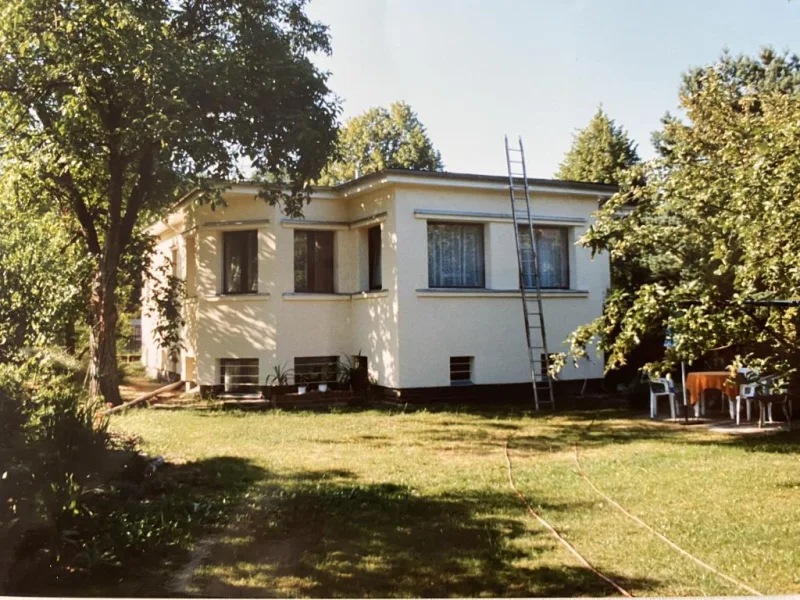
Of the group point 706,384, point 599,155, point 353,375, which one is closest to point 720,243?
point 706,384

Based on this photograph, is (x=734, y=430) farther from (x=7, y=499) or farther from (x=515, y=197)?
(x=7, y=499)

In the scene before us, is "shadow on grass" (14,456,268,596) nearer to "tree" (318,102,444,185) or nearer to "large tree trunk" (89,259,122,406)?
"tree" (318,102,444,185)

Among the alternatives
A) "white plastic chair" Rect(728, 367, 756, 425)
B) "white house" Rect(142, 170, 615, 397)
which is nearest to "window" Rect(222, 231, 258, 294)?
"white house" Rect(142, 170, 615, 397)

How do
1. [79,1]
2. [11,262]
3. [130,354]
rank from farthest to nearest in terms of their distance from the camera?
[130,354], [79,1], [11,262]

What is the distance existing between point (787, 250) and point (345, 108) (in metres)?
8.80

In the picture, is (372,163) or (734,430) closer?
(734,430)

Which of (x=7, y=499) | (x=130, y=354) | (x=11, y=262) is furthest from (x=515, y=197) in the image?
(x=130, y=354)

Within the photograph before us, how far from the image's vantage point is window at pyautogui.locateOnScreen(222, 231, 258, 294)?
46.9 ft

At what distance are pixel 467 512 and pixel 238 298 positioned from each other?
31.0 feet

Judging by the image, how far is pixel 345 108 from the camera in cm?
1253

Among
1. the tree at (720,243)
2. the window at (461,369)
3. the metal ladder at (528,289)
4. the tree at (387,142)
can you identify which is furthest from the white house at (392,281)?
the tree at (720,243)

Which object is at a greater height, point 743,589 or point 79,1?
point 79,1

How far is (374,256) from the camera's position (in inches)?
568

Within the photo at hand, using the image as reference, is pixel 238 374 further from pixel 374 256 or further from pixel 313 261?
pixel 374 256
